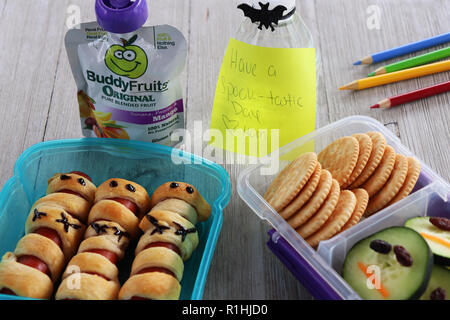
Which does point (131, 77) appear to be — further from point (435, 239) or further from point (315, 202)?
point (435, 239)

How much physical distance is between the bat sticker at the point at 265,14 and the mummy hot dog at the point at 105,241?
0.38 meters

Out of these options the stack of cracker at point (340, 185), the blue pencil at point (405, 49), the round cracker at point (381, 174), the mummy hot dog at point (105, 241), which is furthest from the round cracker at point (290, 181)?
the blue pencil at point (405, 49)

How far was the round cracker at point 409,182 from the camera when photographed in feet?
3.03

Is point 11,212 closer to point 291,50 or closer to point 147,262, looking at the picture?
point 147,262

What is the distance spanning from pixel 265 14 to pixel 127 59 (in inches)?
10.4

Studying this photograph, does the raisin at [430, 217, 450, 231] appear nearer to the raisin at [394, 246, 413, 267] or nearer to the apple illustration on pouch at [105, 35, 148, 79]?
the raisin at [394, 246, 413, 267]

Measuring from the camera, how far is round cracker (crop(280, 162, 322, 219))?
2.91 ft

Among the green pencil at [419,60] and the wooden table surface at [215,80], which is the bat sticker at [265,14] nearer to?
the wooden table surface at [215,80]

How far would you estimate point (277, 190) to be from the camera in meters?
0.95

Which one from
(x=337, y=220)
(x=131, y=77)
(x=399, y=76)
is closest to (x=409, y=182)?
(x=337, y=220)

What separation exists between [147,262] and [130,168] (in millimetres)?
285

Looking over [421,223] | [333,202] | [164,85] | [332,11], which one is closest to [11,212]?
[164,85]

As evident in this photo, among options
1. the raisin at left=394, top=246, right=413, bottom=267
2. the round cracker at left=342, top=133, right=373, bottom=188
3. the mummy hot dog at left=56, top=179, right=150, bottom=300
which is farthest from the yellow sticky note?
the raisin at left=394, top=246, right=413, bottom=267

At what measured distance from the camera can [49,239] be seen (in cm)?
88
